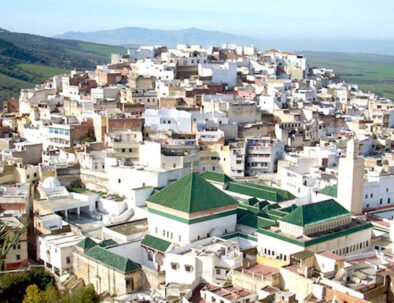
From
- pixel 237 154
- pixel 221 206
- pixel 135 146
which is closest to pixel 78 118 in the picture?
pixel 135 146

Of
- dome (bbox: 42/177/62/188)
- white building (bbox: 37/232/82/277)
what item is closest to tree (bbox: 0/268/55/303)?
white building (bbox: 37/232/82/277)

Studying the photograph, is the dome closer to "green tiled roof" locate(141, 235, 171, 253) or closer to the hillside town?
the hillside town

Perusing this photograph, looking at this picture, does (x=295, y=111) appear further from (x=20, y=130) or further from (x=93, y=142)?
(x=20, y=130)

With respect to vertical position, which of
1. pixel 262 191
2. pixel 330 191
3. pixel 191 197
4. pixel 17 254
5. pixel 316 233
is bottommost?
pixel 17 254

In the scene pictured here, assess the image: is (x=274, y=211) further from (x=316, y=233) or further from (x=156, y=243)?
(x=156, y=243)

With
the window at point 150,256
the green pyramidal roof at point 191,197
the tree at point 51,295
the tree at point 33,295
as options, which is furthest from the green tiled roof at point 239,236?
the tree at point 33,295

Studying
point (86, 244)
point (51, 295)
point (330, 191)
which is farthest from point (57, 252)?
point (330, 191)

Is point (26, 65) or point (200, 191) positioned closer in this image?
point (200, 191)
